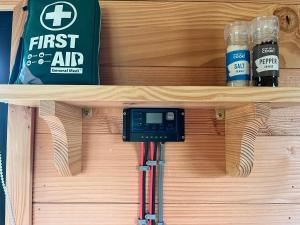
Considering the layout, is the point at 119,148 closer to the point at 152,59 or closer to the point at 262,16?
the point at 152,59

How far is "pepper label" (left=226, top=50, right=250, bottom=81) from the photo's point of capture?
2.53 feet

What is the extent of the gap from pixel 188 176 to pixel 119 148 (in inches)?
8.6

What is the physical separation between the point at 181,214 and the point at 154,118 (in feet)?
0.95

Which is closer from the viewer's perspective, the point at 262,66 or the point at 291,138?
the point at 262,66

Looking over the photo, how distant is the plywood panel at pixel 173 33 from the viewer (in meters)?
0.94

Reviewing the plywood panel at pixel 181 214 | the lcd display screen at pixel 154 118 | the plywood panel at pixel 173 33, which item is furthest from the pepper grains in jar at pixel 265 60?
the plywood panel at pixel 181 214

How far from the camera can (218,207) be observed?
3.02 feet

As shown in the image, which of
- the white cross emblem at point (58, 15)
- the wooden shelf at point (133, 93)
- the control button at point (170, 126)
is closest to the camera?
the wooden shelf at point (133, 93)

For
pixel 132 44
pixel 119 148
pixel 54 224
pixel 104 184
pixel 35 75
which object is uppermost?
pixel 132 44

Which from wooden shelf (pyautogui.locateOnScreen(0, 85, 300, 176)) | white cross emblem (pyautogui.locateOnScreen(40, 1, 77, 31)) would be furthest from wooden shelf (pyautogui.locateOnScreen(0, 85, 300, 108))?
white cross emblem (pyautogui.locateOnScreen(40, 1, 77, 31))

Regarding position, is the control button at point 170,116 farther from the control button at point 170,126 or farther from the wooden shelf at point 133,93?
the wooden shelf at point 133,93

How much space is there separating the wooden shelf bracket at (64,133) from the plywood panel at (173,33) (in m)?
0.21

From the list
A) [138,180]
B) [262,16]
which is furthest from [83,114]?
[262,16]

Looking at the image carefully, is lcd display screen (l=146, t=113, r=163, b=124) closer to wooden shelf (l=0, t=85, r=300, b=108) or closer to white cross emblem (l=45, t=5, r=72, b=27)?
wooden shelf (l=0, t=85, r=300, b=108)
